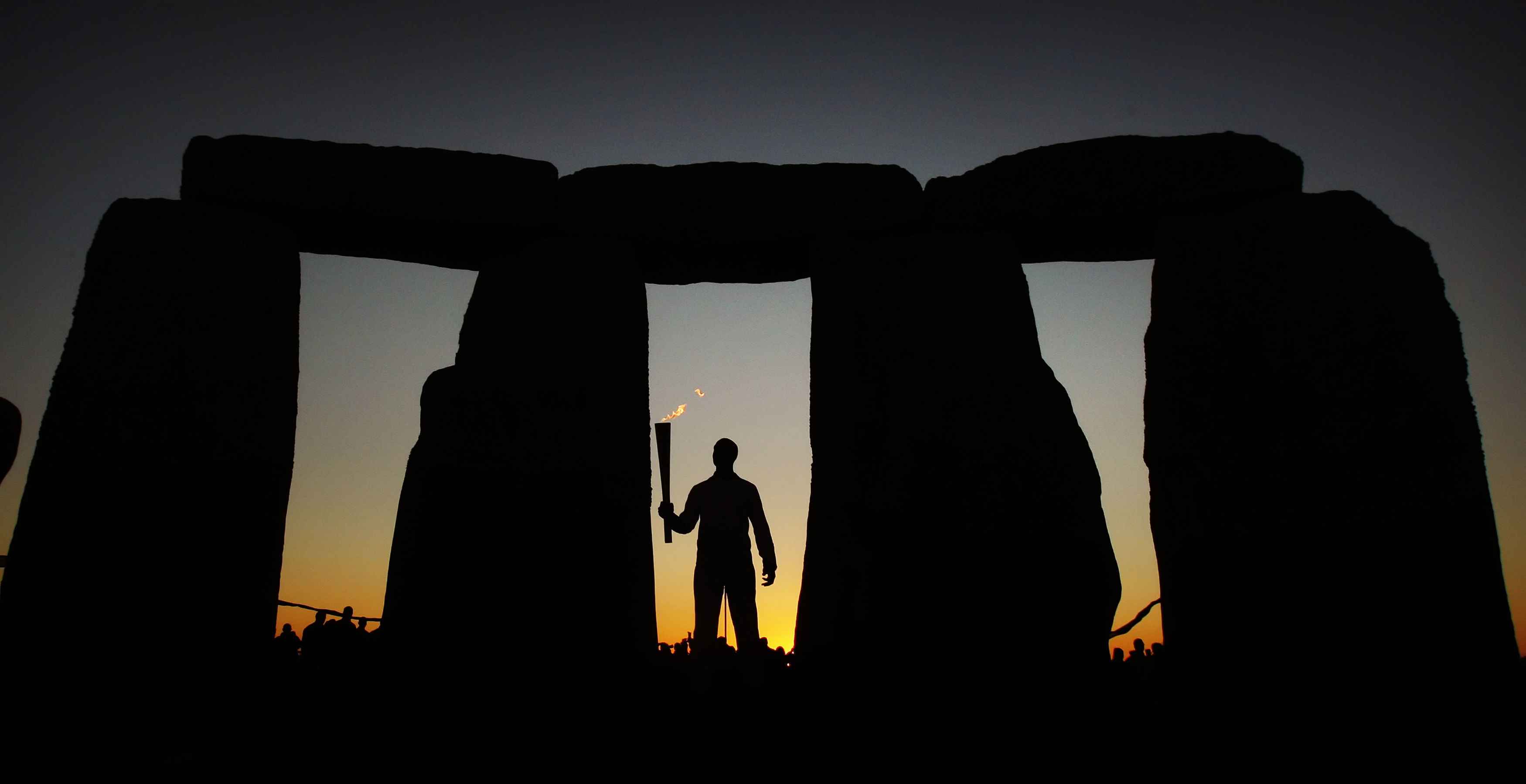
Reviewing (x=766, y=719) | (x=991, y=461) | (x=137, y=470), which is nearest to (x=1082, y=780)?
(x=766, y=719)

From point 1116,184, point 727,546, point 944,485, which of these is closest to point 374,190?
point 727,546

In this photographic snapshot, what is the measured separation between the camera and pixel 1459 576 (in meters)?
4.66

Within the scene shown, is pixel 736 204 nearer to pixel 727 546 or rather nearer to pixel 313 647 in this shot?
pixel 727 546

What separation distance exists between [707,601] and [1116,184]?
3.20m

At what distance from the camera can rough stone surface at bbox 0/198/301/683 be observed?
4.88 meters

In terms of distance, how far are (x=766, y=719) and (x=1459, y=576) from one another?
323 cm

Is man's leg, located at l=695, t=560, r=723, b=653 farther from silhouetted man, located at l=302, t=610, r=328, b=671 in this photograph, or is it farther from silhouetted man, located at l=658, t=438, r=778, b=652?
silhouetted man, located at l=302, t=610, r=328, b=671

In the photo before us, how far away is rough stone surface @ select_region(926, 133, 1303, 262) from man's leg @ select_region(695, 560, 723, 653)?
7.74 feet

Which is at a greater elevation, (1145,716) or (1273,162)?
(1273,162)

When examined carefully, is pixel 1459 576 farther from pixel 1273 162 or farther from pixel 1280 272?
pixel 1273 162

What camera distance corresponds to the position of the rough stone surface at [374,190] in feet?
18.8

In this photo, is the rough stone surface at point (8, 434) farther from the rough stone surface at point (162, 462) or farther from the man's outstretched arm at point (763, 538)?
the man's outstretched arm at point (763, 538)

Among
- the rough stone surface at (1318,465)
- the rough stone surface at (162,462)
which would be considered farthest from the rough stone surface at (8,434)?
the rough stone surface at (1318,465)

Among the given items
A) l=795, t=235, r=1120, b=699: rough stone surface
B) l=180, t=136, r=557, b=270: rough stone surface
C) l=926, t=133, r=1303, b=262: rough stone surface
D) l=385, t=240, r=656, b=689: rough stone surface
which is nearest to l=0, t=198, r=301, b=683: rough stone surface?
l=180, t=136, r=557, b=270: rough stone surface
